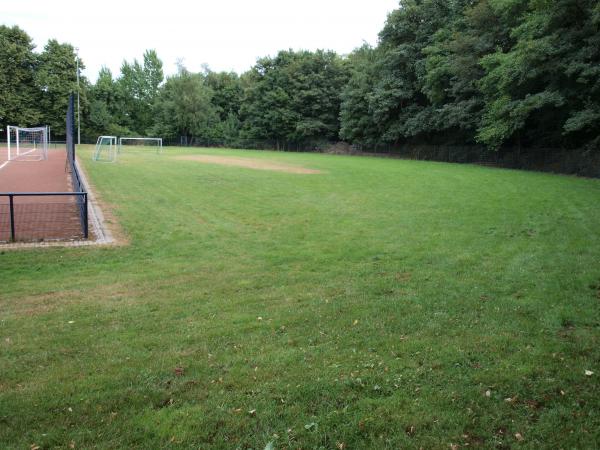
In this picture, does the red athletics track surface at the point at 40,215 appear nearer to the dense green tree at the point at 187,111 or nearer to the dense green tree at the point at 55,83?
the dense green tree at the point at 187,111

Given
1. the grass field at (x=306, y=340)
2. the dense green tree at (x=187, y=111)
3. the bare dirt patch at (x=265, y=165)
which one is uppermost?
the dense green tree at (x=187, y=111)

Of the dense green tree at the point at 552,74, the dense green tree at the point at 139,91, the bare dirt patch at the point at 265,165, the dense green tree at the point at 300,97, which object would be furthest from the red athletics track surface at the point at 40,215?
the dense green tree at the point at 139,91

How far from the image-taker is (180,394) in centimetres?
393

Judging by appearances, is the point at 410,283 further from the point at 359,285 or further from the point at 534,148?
the point at 534,148

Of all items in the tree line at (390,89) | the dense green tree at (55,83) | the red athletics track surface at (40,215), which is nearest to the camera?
the red athletics track surface at (40,215)

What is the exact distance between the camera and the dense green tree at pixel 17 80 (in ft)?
199

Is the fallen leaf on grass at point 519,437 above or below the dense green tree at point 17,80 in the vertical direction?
below

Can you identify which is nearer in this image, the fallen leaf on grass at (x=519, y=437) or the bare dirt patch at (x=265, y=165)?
the fallen leaf on grass at (x=519, y=437)

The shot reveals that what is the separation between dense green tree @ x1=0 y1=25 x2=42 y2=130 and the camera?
6075 cm

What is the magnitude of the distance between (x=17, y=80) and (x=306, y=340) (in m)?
70.7

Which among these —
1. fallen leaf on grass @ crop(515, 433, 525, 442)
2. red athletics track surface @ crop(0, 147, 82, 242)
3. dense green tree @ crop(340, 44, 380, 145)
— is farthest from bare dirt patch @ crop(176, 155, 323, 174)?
fallen leaf on grass @ crop(515, 433, 525, 442)

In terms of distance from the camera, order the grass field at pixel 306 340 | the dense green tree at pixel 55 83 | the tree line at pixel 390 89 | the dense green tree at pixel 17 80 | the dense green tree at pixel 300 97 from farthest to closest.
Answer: the dense green tree at pixel 55 83, the dense green tree at pixel 300 97, the dense green tree at pixel 17 80, the tree line at pixel 390 89, the grass field at pixel 306 340

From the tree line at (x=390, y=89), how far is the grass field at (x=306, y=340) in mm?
16146

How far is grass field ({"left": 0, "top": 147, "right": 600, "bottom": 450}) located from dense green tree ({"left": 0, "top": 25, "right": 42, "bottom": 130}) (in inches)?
2446
